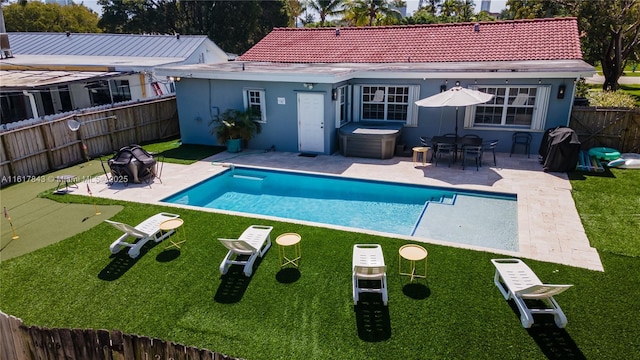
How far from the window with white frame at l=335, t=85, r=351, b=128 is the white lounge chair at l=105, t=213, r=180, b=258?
847 cm

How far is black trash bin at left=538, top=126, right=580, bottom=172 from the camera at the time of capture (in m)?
12.1

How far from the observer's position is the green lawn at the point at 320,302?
5418 mm

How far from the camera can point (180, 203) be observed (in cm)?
1105

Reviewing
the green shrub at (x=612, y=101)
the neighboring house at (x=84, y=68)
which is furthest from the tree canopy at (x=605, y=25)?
the neighboring house at (x=84, y=68)

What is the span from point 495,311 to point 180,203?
27.6ft

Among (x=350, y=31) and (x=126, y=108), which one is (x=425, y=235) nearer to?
(x=126, y=108)

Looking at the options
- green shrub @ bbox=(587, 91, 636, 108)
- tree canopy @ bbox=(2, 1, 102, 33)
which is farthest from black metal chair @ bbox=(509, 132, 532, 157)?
tree canopy @ bbox=(2, 1, 102, 33)

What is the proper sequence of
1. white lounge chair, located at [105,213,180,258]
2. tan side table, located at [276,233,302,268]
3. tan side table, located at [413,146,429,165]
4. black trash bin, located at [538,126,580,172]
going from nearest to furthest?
tan side table, located at [276,233,302,268] → white lounge chair, located at [105,213,180,258] → black trash bin, located at [538,126,580,172] → tan side table, located at [413,146,429,165]

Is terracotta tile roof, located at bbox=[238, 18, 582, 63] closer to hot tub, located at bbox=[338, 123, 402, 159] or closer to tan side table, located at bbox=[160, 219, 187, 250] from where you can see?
hot tub, located at bbox=[338, 123, 402, 159]

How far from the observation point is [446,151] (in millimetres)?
13914

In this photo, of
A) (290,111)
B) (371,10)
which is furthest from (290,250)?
(371,10)

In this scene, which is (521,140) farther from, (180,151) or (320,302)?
(180,151)

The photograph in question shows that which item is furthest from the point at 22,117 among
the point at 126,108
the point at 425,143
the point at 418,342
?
the point at 418,342

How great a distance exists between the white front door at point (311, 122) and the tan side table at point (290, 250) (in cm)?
762
